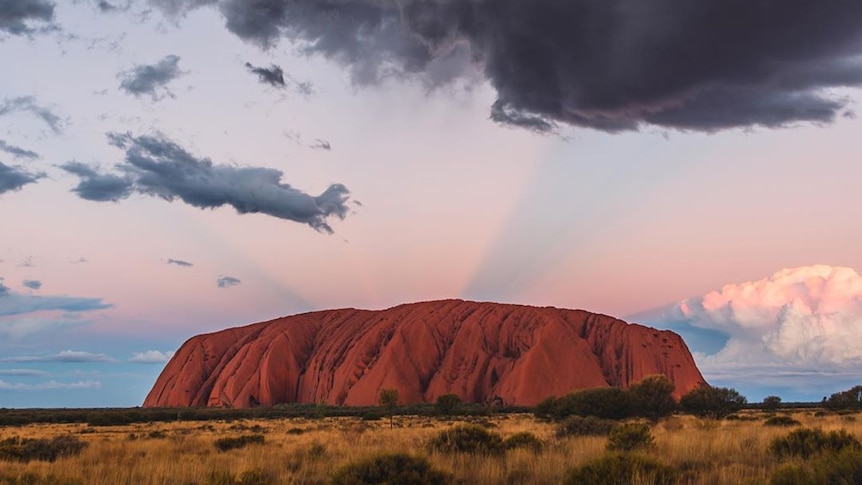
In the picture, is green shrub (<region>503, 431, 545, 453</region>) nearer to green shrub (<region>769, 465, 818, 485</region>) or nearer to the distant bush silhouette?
green shrub (<region>769, 465, 818, 485</region>)

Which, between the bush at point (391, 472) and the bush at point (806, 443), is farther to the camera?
the bush at point (806, 443)

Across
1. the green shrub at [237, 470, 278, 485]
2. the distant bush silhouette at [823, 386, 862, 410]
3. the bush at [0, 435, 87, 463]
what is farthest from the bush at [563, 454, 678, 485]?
the distant bush silhouette at [823, 386, 862, 410]

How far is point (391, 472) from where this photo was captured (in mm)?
9172

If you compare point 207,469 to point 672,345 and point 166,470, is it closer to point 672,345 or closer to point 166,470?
point 166,470

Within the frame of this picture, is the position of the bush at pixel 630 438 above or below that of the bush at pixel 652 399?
above

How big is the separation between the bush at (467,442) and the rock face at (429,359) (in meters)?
83.0

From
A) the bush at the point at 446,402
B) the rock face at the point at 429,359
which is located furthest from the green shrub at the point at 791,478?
the rock face at the point at 429,359

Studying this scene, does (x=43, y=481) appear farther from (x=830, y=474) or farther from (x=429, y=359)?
(x=429, y=359)

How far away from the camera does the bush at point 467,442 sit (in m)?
13.7

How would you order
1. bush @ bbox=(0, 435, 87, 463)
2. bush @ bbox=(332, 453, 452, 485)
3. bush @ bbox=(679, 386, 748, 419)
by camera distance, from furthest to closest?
bush @ bbox=(679, 386, 748, 419)
bush @ bbox=(0, 435, 87, 463)
bush @ bbox=(332, 453, 452, 485)

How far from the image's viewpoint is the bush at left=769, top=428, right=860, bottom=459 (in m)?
12.3

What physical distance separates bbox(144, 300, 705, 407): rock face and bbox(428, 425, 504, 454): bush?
8304cm

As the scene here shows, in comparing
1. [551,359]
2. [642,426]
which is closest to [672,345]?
[551,359]

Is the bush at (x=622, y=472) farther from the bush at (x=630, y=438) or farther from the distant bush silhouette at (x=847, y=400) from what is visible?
the distant bush silhouette at (x=847, y=400)
